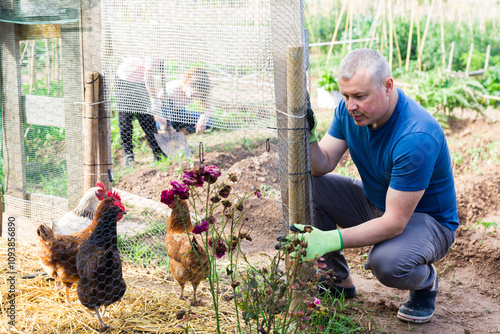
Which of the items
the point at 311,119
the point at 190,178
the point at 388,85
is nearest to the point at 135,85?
the point at 311,119

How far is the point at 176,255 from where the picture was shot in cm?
267

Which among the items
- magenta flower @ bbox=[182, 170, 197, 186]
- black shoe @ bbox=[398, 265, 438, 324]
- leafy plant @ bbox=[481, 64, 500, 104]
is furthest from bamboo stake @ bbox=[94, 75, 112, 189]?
leafy plant @ bbox=[481, 64, 500, 104]

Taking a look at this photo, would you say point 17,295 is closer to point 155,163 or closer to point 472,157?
A: point 155,163

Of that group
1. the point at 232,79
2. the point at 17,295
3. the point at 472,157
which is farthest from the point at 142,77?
the point at 472,157

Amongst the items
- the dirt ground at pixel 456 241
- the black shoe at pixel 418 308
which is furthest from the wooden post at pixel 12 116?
the black shoe at pixel 418 308

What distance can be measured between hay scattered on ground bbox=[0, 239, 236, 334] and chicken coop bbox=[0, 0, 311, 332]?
0.14 meters

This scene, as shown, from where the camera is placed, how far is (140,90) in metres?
3.37

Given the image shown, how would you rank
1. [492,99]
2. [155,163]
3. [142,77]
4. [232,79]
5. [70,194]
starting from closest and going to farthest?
[232,79], [142,77], [70,194], [155,163], [492,99]

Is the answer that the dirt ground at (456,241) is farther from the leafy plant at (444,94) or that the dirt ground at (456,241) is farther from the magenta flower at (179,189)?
the magenta flower at (179,189)

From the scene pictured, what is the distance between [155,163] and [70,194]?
1938mm

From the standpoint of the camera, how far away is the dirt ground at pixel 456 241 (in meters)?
2.79

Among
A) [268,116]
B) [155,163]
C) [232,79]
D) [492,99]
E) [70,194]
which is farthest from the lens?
[492,99]

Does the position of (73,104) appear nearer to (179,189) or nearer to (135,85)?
(135,85)

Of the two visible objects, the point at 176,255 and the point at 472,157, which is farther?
the point at 472,157
